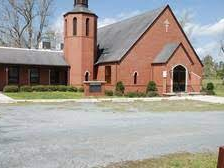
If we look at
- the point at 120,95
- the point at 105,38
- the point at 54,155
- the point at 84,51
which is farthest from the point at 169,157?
the point at 105,38

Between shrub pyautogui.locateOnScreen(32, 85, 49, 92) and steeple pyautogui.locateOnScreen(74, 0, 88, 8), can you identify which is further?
steeple pyautogui.locateOnScreen(74, 0, 88, 8)

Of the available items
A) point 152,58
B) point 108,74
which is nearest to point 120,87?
point 108,74

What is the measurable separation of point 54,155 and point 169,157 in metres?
2.68

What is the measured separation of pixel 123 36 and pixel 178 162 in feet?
110

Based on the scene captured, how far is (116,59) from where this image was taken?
3653 centimetres

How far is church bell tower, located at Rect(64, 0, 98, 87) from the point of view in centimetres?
3906

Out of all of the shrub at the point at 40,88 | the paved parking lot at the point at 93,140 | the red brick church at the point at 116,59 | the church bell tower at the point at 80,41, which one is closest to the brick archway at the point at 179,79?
the red brick church at the point at 116,59

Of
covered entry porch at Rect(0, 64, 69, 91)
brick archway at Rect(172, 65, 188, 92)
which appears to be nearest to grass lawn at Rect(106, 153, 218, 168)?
brick archway at Rect(172, 65, 188, 92)

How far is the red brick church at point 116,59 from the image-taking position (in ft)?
122

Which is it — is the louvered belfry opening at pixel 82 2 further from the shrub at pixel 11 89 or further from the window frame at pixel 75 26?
the shrub at pixel 11 89

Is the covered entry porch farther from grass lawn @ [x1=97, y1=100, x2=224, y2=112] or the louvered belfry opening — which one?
grass lawn @ [x1=97, y1=100, x2=224, y2=112]

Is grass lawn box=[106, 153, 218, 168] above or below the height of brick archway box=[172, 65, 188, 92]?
below

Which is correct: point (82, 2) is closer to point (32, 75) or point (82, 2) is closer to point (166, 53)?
point (32, 75)

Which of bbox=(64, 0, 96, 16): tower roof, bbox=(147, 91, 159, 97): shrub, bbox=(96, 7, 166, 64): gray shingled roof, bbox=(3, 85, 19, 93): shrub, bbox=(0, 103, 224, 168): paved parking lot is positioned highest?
bbox=(64, 0, 96, 16): tower roof
